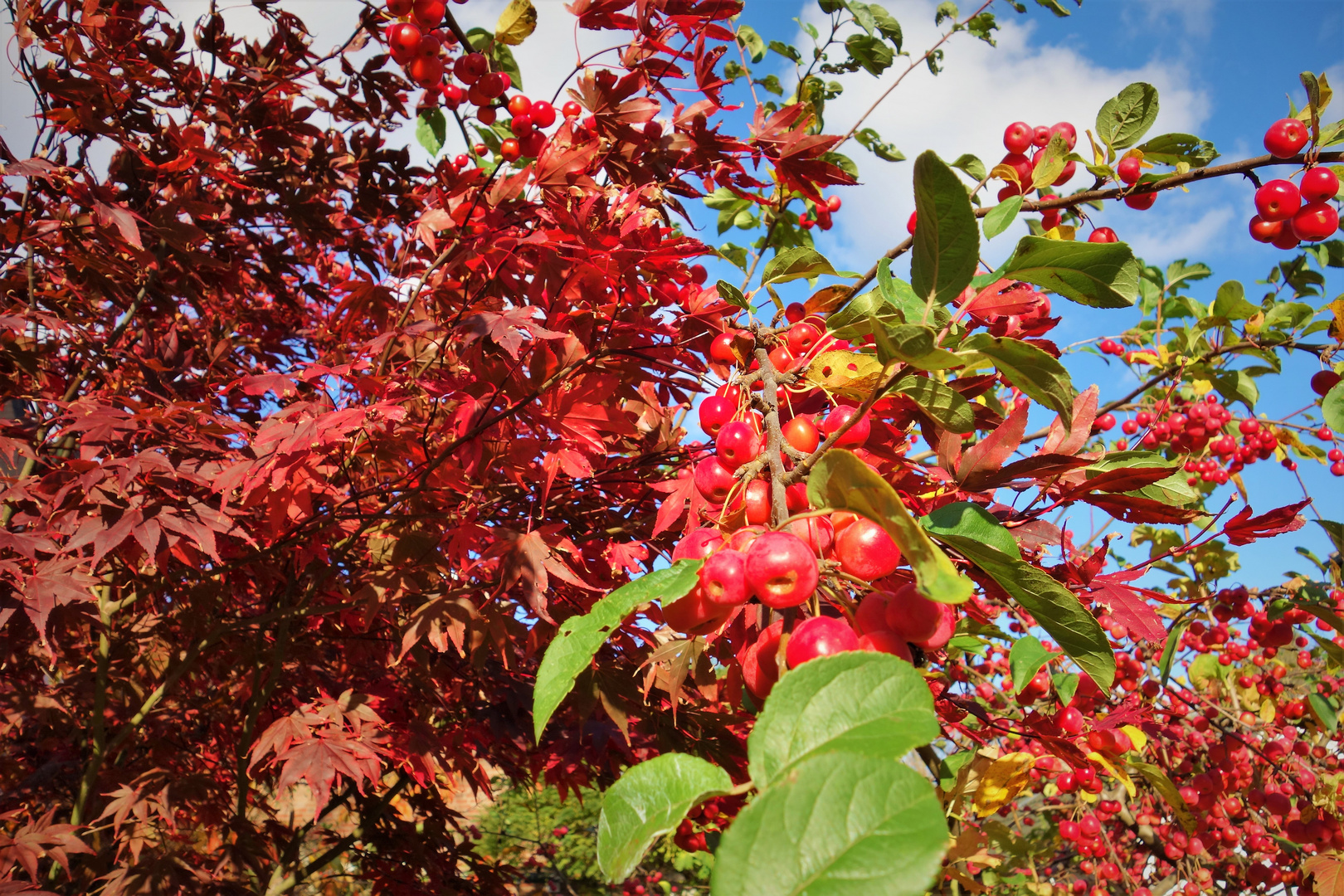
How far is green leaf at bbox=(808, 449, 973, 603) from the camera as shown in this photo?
1.76 feet

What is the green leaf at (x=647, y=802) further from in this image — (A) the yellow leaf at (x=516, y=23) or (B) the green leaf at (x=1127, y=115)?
(A) the yellow leaf at (x=516, y=23)

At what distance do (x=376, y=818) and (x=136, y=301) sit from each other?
235cm

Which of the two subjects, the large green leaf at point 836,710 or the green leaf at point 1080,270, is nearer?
the large green leaf at point 836,710

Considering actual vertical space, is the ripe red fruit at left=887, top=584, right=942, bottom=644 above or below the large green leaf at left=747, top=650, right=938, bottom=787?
above

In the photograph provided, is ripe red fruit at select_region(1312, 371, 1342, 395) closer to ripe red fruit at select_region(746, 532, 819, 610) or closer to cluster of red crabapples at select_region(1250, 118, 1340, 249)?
cluster of red crabapples at select_region(1250, 118, 1340, 249)

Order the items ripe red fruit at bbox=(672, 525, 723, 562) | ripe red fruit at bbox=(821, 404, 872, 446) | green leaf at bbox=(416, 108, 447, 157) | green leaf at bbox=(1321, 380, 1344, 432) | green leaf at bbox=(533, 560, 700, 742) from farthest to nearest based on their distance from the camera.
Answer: green leaf at bbox=(416, 108, 447, 157) < green leaf at bbox=(1321, 380, 1344, 432) < ripe red fruit at bbox=(821, 404, 872, 446) < ripe red fruit at bbox=(672, 525, 723, 562) < green leaf at bbox=(533, 560, 700, 742)

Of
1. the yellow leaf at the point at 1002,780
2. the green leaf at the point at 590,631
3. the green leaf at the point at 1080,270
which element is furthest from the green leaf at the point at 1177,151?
the green leaf at the point at 590,631

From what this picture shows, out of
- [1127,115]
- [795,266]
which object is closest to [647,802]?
[795,266]

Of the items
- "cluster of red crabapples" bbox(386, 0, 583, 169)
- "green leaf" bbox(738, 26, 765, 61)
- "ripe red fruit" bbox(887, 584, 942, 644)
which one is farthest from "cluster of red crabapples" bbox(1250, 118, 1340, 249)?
"green leaf" bbox(738, 26, 765, 61)

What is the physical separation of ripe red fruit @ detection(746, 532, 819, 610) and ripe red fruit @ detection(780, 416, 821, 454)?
1.09ft

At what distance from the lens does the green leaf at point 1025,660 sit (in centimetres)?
83

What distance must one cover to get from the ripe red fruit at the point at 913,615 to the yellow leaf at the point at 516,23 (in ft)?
6.25

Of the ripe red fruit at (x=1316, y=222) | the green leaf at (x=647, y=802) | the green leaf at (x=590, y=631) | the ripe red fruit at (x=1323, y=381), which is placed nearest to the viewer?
the green leaf at (x=647, y=802)

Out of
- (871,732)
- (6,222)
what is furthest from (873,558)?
(6,222)
